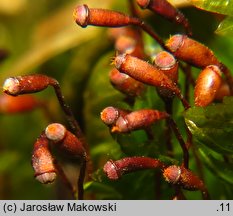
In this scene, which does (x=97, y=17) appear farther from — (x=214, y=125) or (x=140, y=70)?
(x=214, y=125)

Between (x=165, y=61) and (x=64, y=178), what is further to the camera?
(x=64, y=178)

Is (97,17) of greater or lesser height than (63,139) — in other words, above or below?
above

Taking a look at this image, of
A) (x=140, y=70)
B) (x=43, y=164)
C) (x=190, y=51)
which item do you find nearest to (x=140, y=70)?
(x=140, y=70)

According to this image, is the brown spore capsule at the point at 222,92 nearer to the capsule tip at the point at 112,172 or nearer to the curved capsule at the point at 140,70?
the curved capsule at the point at 140,70

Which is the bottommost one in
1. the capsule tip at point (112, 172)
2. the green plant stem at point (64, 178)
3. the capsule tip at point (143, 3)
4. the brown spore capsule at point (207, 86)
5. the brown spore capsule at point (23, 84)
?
the green plant stem at point (64, 178)

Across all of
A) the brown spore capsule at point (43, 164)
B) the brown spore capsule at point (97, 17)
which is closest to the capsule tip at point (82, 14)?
the brown spore capsule at point (97, 17)

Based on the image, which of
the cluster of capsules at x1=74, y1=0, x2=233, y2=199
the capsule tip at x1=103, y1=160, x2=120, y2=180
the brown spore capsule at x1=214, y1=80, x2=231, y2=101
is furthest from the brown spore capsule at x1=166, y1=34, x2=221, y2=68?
Answer: the capsule tip at x1=103, y1=160, x2=120, y2=180

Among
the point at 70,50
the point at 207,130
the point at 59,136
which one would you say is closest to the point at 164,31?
the point at 70,50
